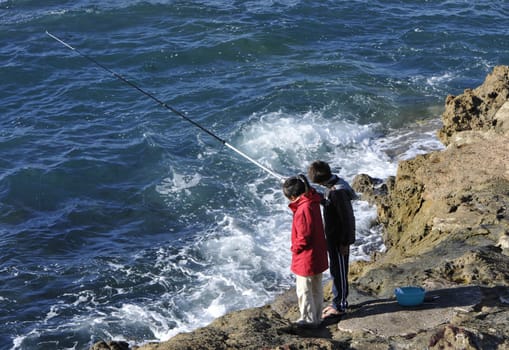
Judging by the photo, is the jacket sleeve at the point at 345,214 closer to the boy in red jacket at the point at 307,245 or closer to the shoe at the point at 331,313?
the boy in red jacket at the point at 307,245

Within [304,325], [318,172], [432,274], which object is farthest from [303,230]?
[432,274]

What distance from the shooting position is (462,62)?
18.6 meters

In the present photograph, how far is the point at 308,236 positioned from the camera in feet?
19.9

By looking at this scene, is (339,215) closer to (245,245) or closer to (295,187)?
(295,187)

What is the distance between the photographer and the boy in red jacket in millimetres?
6023

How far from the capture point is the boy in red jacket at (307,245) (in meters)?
6.02

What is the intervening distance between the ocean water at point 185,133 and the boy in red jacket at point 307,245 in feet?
11.0

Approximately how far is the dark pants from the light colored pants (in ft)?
0.66

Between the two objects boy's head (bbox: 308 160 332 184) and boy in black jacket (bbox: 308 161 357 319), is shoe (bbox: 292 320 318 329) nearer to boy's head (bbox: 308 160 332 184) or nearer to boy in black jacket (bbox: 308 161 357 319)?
boy in black jacket (bbox: 308 161 357 319)

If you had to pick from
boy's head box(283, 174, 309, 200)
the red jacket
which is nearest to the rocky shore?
the red jacket

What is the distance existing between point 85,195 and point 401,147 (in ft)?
20.3

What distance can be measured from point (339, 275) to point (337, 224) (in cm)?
50

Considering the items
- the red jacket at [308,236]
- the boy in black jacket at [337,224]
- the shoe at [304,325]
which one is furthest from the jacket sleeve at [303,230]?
the shoe at [304,325]

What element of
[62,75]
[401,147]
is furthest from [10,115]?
[401,147]
